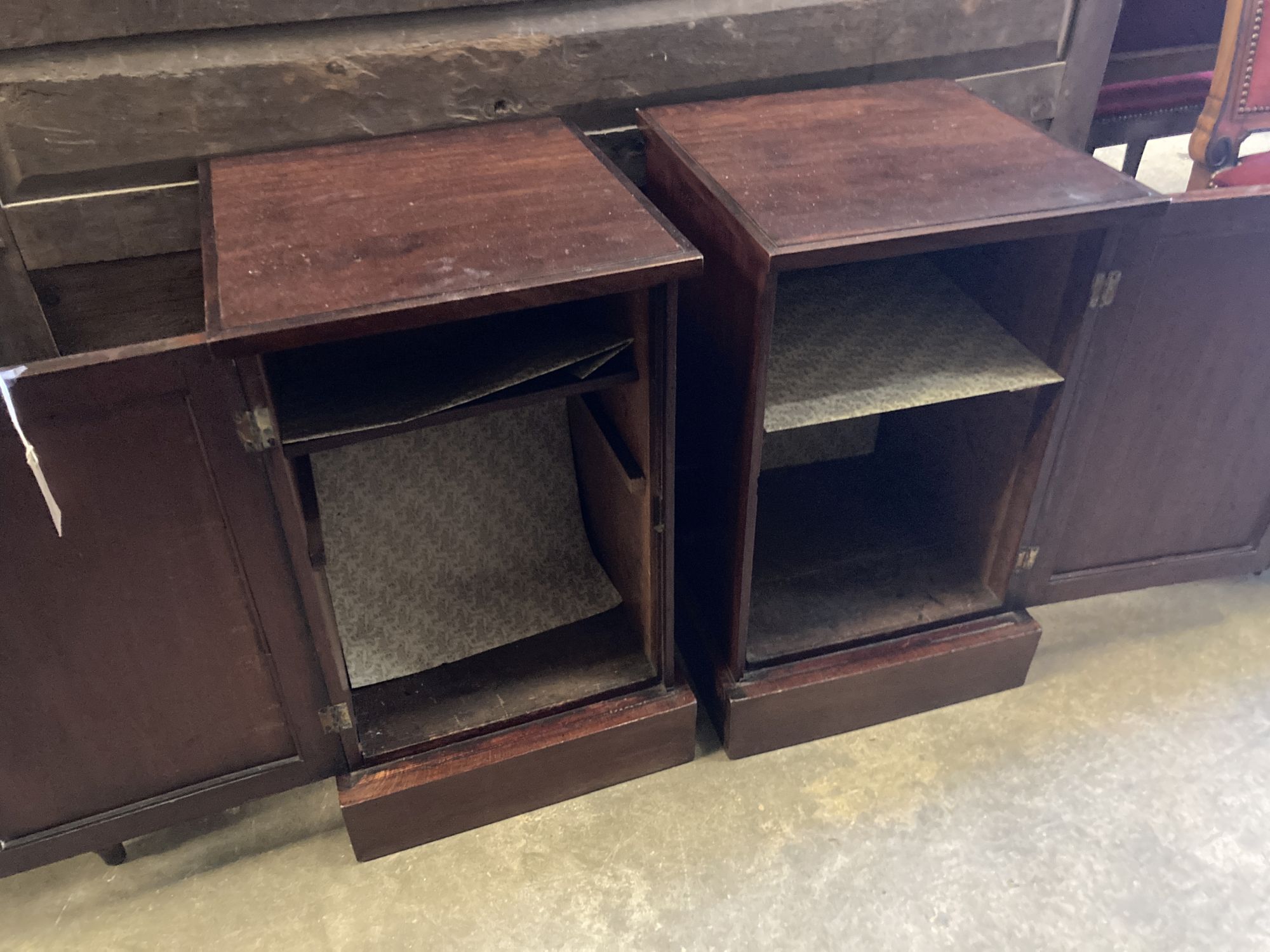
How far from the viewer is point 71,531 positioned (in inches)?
41.3

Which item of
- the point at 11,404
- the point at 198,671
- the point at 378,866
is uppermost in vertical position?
the point at 11,404

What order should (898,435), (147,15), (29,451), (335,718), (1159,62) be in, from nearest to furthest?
(29,451), (147,15), (335,718), (898,435), (1159,62)

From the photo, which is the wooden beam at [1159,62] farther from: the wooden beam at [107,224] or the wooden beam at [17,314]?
the wooden beam at [17,314]

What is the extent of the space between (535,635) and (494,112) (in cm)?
80

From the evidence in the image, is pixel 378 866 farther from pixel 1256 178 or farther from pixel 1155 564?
pixel 1256 178

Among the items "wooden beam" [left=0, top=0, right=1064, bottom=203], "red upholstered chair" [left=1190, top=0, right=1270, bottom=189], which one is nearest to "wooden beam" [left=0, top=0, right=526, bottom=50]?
"wooden beam" [left=0, top=0, right=1064, bottom=203]

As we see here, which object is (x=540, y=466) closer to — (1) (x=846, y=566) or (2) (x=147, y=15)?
(1) (x=846, y=566)

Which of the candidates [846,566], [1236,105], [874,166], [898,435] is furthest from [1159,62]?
[846,566]

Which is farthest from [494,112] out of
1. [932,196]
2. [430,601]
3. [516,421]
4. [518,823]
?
[518,823]

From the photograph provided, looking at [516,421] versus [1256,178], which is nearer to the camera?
[516,421]

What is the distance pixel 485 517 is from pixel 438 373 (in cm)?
52

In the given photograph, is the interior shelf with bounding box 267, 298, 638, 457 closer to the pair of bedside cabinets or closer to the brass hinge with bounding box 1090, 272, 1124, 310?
the pair of bedside cabinets

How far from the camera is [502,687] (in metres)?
1.46

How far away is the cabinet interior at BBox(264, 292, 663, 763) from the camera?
117 centimetres
